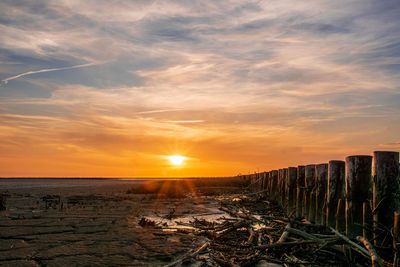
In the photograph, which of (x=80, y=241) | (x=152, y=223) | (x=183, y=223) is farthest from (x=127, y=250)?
(x=183, y=223)

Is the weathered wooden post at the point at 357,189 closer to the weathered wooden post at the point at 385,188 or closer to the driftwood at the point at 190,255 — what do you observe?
the weathered wooden post at the point at 385,188

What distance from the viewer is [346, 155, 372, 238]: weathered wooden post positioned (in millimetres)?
4254

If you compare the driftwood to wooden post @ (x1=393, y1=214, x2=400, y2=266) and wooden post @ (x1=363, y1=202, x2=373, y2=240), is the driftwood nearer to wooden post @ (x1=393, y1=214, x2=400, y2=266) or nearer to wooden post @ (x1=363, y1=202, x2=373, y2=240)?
wooden post @ (x1=363, y1=202, x2=373, y2=240)

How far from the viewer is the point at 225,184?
79.3 feet

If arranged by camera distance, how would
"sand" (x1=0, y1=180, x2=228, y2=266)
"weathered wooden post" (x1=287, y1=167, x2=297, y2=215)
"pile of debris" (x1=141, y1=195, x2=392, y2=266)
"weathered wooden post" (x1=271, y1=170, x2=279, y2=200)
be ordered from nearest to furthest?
"pile of debris" (x1=141, y1=195, x2=392, y2=266), "sand" (x1=0, y1=180, x2=228, y2=266), "weathered wooden post" (x1=287, y1=167, x2=297, y2=215), "weathered wooden post" (x1=271, y1=170, x2=279, y2=200)

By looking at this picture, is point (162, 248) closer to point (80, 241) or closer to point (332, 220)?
point (80, 241)

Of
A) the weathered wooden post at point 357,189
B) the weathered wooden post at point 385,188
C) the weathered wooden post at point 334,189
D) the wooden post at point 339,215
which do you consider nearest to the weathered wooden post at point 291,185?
the weathered wooden post at point 334,189

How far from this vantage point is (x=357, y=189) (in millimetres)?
4340

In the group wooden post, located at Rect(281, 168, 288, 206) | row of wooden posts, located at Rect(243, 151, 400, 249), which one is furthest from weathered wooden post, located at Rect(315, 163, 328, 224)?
wooden post, located at Rect(281, 168, 288, 206)

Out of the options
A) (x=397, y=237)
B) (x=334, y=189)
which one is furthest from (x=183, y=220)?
(x=397, y=237)

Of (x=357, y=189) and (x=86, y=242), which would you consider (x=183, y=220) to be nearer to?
(x=86, y=242)

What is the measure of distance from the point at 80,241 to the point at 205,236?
6.77 feet

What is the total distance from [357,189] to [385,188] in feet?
1.58

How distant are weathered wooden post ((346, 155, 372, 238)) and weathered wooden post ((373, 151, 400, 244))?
1.03 ft
